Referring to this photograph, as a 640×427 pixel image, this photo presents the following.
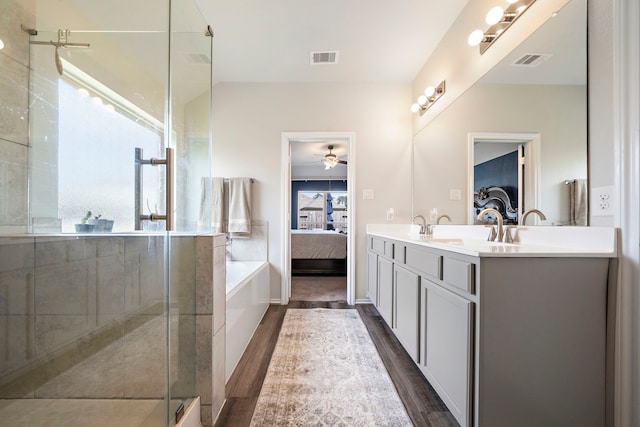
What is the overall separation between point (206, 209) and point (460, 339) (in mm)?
1405

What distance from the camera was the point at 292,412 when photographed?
1.28 metres

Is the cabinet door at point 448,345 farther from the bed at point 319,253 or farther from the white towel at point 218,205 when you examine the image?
the bed at point 319,253

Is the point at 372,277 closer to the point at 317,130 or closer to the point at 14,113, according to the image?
the point at 317,130

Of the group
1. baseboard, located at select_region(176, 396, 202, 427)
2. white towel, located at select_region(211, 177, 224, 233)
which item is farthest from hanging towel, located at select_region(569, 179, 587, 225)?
white towel, located at select_region(211, 177, 224, 233)

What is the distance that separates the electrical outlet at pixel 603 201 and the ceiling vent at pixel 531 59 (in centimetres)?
72

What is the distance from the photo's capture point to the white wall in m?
2.95

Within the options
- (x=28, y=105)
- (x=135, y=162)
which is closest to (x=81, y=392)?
(x=135, y=162)

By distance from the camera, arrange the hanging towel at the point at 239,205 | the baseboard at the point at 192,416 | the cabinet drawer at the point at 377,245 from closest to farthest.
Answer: the baseboard at the point at 192,416 < the cabinet drawer at the point at 377,245 < the hanging towel at the point at 239,205

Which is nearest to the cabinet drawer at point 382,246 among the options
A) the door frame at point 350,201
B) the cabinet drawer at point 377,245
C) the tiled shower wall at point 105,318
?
the cabinet drawer at point 377,245

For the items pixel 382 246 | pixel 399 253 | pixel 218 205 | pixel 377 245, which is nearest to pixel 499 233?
pixel 399 253

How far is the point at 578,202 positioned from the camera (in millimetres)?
1146

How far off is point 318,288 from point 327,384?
6.90 feet

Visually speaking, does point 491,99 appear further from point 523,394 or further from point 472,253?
point 523,394

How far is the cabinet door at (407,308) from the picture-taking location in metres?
1.53
